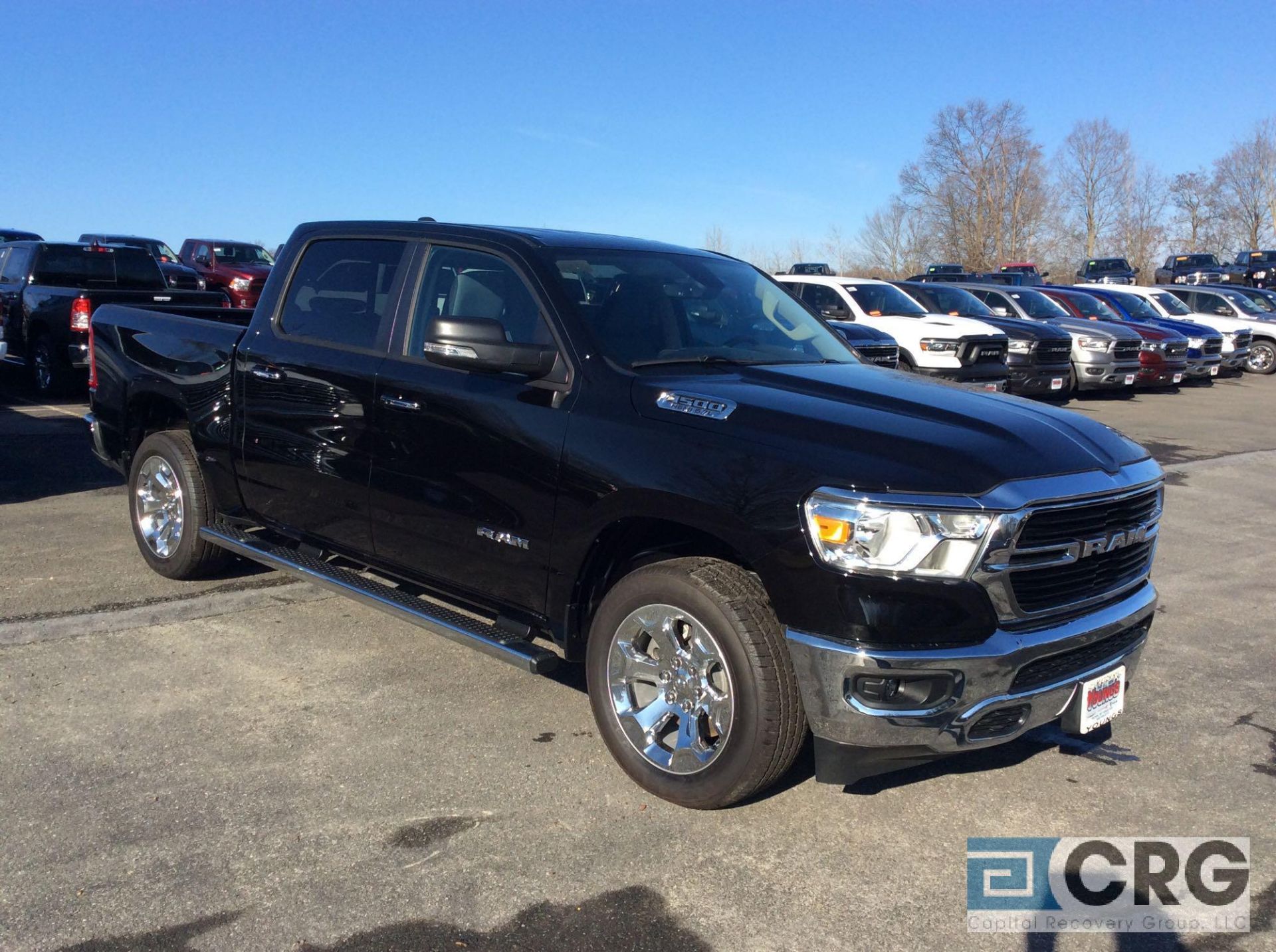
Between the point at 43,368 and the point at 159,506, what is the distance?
871 cm

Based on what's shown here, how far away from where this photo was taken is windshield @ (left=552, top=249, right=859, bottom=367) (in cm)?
439

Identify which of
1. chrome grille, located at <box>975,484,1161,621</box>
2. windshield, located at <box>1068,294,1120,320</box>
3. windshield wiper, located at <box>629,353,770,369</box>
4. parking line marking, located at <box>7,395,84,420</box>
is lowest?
parking line marking, located at <box>7,395,84,420</box>

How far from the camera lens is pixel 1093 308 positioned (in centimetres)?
2225

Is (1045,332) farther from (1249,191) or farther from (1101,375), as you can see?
(1249,191)

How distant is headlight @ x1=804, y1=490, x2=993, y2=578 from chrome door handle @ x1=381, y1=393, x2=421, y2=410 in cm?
198

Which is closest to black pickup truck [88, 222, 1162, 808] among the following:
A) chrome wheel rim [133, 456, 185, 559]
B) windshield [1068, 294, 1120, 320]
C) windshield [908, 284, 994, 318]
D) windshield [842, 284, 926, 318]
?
chrome wheel rim [133, 456, 185, 559]

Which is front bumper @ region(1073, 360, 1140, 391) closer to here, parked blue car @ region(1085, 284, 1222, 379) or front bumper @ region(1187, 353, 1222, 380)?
parked blue car @ region(1085, 284, 1222, 379)

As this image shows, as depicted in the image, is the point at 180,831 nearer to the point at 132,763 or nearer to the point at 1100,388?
the point at 132,763

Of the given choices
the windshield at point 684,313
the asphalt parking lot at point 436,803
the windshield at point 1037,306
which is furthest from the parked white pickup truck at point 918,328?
the windshield at point 684,313

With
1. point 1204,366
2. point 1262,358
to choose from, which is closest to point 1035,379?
point 1204,366

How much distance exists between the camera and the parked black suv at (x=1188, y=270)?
136 feet

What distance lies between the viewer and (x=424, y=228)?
494 centimetres

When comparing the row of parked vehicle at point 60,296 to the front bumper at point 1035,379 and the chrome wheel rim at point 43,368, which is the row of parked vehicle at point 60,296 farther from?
the front bumper at point 1035,379

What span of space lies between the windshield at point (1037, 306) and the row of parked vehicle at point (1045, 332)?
0.08ft
